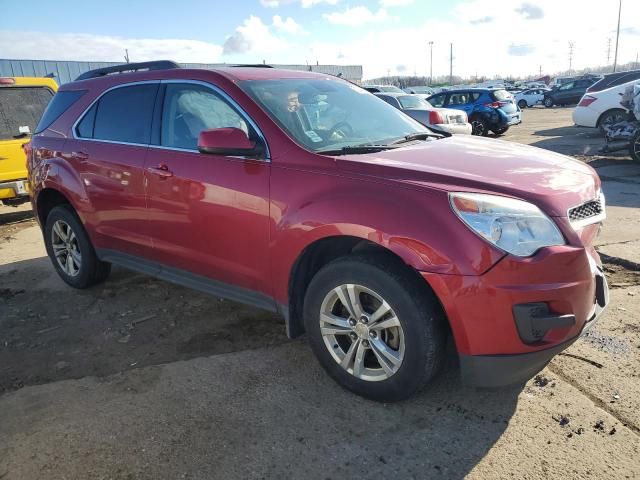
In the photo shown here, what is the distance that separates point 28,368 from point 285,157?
2.29 m

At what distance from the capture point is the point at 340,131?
11.1ft

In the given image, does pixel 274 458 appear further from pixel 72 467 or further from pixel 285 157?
pixel 285 157

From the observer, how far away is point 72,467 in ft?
8.13

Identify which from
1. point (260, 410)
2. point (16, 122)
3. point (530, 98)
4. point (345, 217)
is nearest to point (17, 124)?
point (16, 122)

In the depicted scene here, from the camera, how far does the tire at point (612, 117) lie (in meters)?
12.4

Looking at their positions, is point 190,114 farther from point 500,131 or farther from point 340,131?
point 500,131

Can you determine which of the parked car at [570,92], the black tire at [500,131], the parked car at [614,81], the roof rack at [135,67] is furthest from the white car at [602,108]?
the parked car at [570,92]

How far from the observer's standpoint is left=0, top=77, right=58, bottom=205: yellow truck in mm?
7551

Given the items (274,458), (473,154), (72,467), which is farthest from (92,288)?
(473,154)

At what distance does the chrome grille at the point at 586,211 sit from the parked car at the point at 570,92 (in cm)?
3308

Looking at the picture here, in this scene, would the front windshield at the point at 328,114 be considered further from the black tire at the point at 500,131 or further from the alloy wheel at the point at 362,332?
the black tire at the point at 500,131

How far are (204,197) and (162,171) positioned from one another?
0.48 meters

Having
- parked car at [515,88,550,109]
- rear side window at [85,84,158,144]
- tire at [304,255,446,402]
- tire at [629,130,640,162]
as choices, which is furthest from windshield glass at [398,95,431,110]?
parked car at [515,88,550,109]

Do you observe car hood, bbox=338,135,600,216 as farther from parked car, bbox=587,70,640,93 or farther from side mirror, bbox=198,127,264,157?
parked car, bbox=587,70,640,93
